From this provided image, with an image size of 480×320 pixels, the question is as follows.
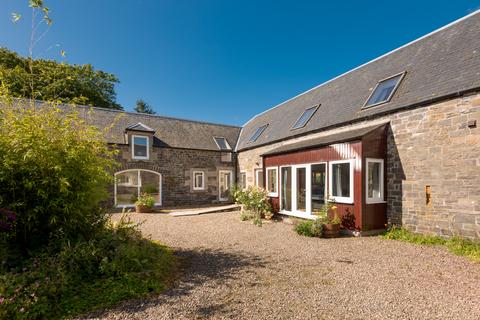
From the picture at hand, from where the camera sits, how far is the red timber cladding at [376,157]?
25.2 feet

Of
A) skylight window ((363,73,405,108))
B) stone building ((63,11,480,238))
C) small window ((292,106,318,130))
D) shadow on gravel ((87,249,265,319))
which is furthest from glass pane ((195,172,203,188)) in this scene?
skylight window ((363,73,405,108))

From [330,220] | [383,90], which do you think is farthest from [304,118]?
[330,220]

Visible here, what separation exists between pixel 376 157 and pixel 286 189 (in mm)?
3985

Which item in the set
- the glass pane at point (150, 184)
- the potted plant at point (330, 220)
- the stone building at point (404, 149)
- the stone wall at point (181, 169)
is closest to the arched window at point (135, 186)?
the glass pane at point (150, 184)

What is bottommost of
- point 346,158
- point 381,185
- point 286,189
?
point 286,189

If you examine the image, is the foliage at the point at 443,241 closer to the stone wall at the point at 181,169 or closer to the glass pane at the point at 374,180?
the glass pane at the point at 374,180

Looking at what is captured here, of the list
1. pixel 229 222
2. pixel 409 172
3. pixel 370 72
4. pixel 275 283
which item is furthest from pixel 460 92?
pixel 229 222

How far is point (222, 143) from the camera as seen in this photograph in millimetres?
18828

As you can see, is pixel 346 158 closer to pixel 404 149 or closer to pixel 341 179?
pixel 341 179

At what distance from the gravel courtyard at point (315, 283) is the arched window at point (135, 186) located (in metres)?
9.15

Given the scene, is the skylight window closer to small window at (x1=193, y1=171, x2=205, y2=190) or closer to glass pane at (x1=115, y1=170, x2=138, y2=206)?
small window at (x1=193, y1=171, x2=205, y2=190)

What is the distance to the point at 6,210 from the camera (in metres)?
3.92

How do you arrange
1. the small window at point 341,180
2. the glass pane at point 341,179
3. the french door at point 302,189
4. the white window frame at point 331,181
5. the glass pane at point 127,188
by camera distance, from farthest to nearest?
the glass pane at point 127,188 → the french door at point 302,189 → the glass pane at point 341,179 → the small window at point 341,180 → the white window frame at point 331,181

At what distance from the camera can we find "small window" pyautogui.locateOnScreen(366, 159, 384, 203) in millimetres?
7914
